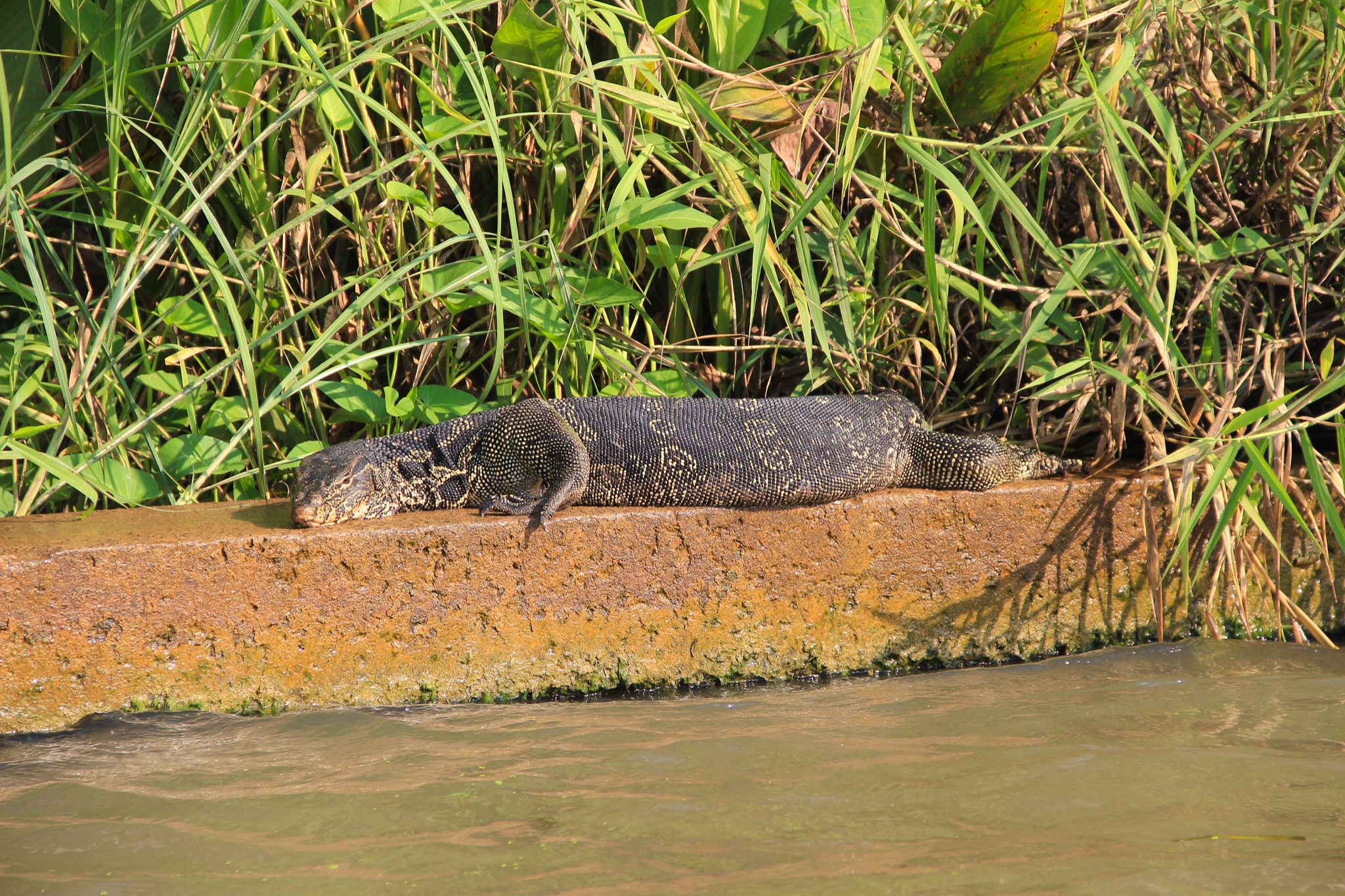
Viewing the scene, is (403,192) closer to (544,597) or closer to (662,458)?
(662,458)

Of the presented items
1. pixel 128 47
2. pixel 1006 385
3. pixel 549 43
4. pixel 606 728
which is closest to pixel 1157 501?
pixel 1006 385

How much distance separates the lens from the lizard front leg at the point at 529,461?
11.3ft

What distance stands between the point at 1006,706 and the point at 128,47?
348cm

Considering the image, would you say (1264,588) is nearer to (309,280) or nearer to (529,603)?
(529,603)

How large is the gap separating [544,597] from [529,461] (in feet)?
1.90

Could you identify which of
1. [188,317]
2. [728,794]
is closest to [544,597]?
[728,794]

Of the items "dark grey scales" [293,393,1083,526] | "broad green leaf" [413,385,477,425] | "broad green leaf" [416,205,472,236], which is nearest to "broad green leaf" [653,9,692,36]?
"broad green leaf" [416,205,472,236]

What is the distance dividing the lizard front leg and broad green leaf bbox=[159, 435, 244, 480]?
985 millimetres

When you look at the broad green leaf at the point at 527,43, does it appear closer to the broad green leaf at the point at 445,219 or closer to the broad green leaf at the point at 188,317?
the broad green leaf at the point at 445,219

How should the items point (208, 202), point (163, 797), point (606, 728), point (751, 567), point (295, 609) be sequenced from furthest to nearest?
point (208, 202)
point (751, 567)
point (295, 609)
point (606, 728)
point (163, 797)

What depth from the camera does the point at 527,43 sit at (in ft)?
12.1

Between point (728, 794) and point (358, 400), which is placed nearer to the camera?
point (728, 794)

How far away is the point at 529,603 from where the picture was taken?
10.7 feet

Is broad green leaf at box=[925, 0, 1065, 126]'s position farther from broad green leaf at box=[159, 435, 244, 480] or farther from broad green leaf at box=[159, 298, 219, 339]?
broad green leaf at box=[159, 435, 244, 480]
